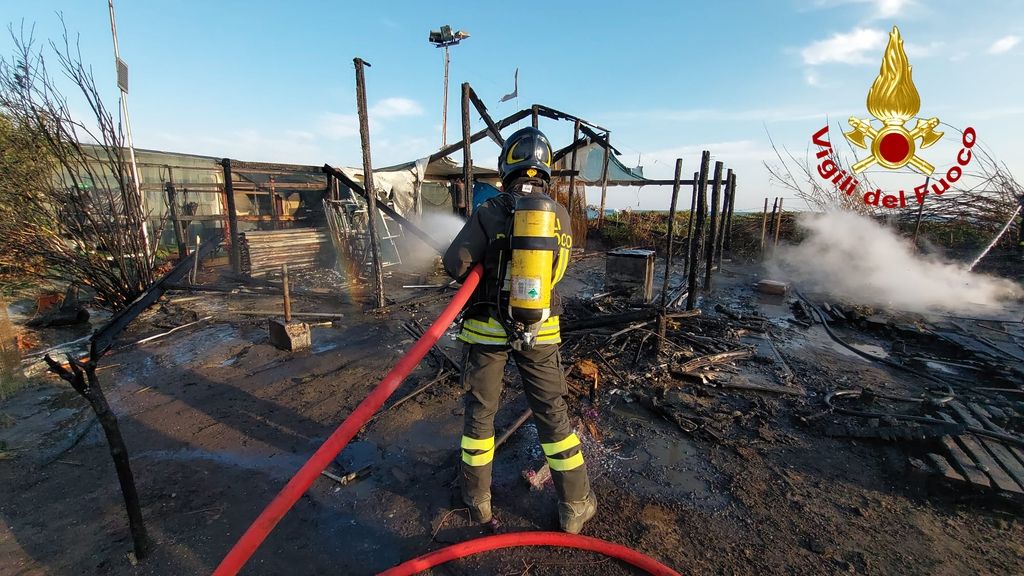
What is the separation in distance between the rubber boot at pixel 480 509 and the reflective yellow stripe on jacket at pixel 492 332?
3.63 feet

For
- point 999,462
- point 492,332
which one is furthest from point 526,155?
point 999,462

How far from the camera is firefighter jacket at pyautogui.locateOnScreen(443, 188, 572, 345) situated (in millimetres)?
2582

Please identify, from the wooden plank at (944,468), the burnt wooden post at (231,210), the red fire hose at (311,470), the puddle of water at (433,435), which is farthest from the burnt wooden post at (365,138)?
the wooden plank at (944,468)

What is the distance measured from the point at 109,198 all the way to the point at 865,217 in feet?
69.3

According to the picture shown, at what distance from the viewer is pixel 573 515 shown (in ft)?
8.75

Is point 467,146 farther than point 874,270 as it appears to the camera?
No

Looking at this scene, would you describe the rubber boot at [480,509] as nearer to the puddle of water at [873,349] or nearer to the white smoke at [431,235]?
the puddle of water at [873,349]

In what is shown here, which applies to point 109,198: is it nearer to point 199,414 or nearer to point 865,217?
point 199,414

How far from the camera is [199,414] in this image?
419 centimetres

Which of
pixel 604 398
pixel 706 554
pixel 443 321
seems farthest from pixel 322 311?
pixel 706 554

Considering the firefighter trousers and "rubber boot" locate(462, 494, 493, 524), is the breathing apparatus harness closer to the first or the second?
the firefighter trousers

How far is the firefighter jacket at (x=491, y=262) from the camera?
102 inches

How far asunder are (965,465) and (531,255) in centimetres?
373

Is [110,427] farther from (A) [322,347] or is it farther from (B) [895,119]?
(B) [895,119]
